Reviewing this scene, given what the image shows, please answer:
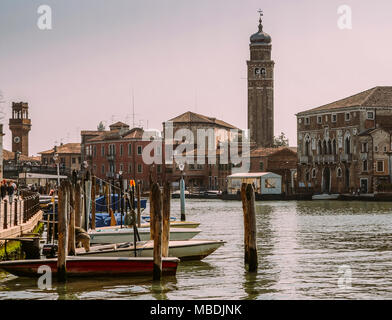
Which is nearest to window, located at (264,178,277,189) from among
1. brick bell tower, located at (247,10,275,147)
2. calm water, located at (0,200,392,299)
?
brick bell tower, located at (247,10,275,147)

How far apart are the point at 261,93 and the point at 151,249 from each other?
77928 millimetres

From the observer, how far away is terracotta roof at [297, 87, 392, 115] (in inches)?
2638

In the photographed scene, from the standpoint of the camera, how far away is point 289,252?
21.5 metres

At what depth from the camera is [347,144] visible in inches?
2697

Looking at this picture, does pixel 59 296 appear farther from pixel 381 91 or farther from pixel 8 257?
pixel 381 91

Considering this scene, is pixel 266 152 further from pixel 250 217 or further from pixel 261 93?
pixel 250 217

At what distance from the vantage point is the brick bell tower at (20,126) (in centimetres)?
9647

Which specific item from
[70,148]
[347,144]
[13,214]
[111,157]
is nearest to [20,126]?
[70,148]

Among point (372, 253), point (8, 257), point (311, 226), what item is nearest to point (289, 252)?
point (372, 253)

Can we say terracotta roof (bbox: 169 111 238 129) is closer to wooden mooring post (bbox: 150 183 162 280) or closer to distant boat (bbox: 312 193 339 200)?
distant boat (bbox: 312 193 339 200)

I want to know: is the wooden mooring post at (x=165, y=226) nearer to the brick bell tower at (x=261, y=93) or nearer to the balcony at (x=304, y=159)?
the balcony at (x=304, y=159)

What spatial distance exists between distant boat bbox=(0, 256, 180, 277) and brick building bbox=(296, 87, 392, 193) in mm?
47903

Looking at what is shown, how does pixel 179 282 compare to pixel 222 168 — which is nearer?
pixel 179 282
